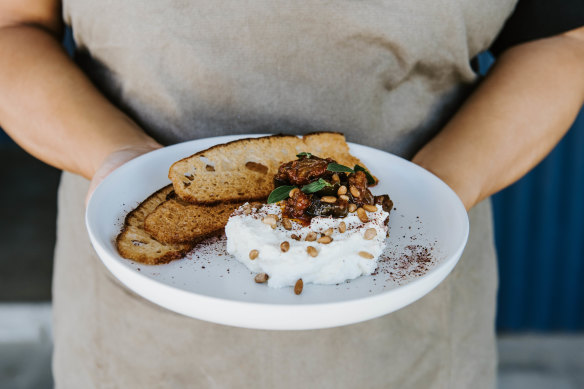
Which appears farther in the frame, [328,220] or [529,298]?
[529,298]

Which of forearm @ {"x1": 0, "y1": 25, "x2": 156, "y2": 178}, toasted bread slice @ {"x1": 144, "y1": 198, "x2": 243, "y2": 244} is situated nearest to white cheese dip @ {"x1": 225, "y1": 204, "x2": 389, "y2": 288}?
toasted bread slice @ {"x1": 144, "y1": 198, "x2": 243, "y2": 244}

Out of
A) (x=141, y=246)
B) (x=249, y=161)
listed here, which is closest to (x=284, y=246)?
(x=141, y=246)

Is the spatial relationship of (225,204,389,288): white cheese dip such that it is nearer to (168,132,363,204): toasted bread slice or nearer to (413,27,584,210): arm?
(168,132,363,204): toasted bread slice

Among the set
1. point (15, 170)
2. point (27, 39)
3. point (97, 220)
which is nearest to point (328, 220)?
point (97, 220)

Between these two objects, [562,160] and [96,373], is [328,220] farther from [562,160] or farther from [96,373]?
[562,160]

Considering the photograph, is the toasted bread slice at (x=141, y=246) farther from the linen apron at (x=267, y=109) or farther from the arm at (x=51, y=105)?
the linen apron at (x=267, y=109)

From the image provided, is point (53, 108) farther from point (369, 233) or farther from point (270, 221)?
point (369, 233)
